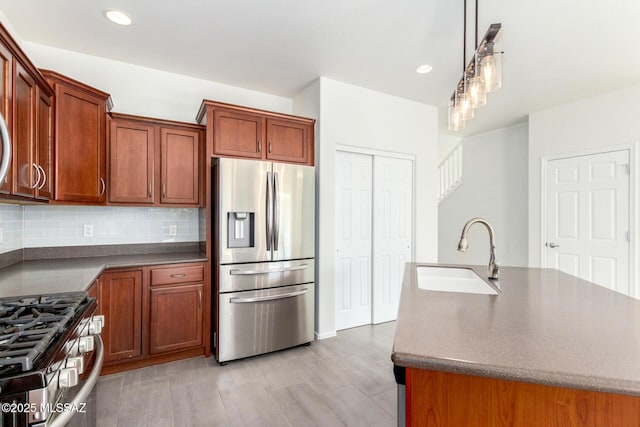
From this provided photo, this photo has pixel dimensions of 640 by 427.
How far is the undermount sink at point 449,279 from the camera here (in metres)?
1.97

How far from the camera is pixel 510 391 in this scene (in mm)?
855

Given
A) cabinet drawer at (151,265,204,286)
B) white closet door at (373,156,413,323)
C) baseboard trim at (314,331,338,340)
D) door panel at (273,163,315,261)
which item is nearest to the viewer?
cabinet drawer at (151,265,204,286)

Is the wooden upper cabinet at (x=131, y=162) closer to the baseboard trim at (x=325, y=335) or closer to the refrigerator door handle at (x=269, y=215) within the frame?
the refrigerator door handle at (x=269, y=215)

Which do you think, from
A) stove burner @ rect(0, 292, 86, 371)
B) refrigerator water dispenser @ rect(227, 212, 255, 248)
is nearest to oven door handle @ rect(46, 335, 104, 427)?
stove burner @ rect(0, 292, 86, 371)

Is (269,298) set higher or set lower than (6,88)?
lower

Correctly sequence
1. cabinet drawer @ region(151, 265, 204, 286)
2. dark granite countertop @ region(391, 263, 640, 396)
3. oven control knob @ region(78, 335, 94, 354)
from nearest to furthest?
dark granite countertop @ region(391, 263, 640, 396) → oven control knob @ region(78, 335, 94, 354) → cabinet drawer @ region(151, 265, 204, 286)

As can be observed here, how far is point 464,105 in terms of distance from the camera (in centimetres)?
204

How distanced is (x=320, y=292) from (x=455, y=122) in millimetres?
2089

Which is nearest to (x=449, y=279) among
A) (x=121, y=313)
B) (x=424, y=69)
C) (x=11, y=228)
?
(x=424, y=69)

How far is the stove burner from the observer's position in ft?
2.91

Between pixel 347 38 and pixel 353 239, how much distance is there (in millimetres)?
2065

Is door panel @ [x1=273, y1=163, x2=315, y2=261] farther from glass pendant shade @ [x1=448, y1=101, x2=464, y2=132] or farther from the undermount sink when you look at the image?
glass pendant shade @ [x1=448, y1=101, x2=464, y2=132]

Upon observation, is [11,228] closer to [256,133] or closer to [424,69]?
[256,133]

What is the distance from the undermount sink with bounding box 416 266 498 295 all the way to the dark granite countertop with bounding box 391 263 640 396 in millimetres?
453
